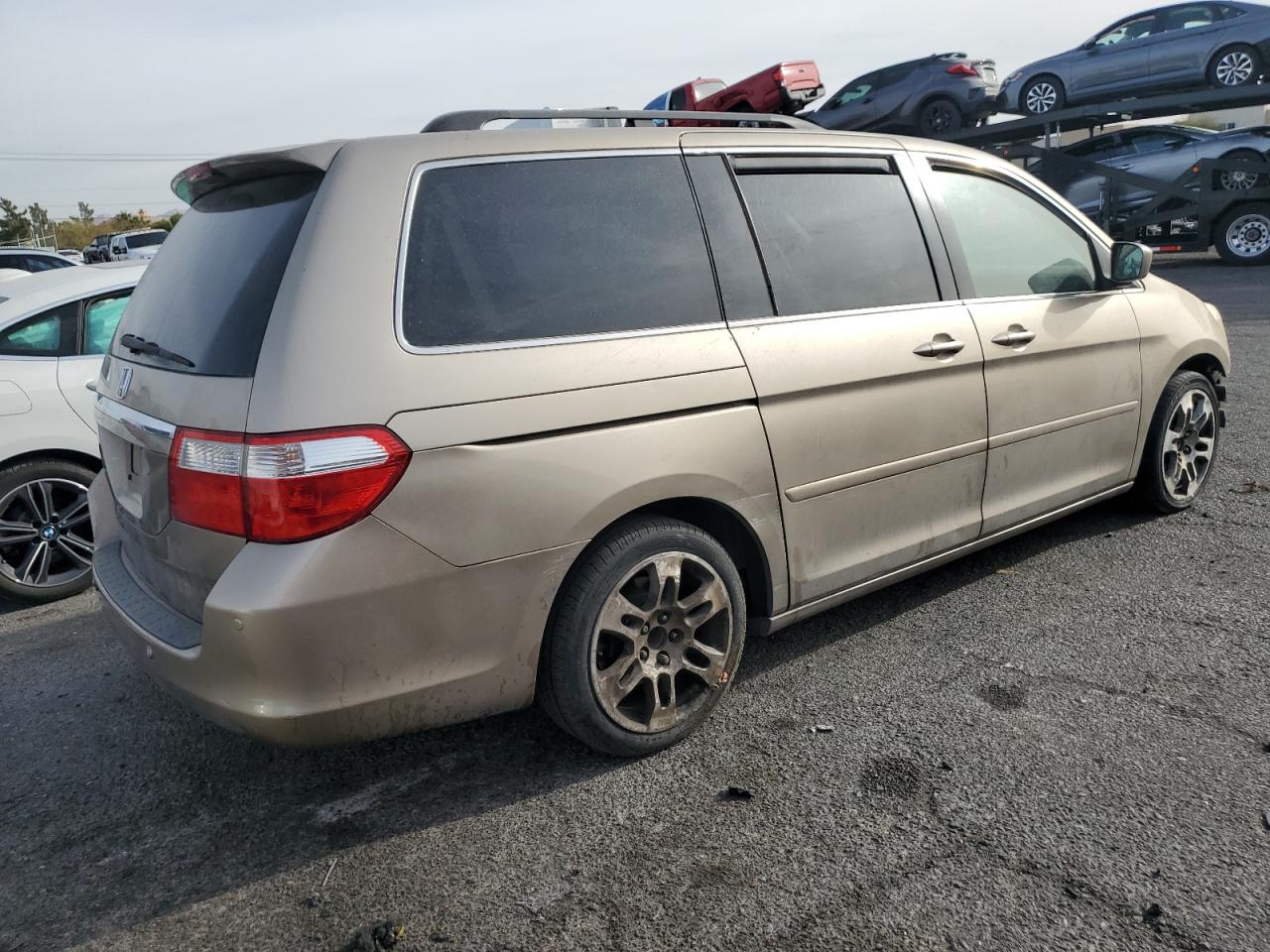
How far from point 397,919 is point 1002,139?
16.9 m

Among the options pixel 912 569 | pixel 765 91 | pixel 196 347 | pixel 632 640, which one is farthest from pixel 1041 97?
pixel 196 347

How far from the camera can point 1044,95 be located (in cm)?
1617

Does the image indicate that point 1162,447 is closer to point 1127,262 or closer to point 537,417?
point 1127,262

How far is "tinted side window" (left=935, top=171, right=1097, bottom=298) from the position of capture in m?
3.96

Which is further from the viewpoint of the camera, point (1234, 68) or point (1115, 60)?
point (1115, 60)

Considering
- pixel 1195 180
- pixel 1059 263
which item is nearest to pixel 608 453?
pixel 1059 263

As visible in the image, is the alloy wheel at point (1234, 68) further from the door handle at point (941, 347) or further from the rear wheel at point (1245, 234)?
the door handle at point (941, 347)

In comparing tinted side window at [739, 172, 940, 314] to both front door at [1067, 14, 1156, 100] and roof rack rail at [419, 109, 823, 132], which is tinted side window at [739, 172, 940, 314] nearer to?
roof rack rail at [419, 109, 823, 132]

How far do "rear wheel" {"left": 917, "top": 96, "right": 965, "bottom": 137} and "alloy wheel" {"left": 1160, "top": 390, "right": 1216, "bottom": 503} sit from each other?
41.2 ft

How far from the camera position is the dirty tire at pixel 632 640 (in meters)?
2.83

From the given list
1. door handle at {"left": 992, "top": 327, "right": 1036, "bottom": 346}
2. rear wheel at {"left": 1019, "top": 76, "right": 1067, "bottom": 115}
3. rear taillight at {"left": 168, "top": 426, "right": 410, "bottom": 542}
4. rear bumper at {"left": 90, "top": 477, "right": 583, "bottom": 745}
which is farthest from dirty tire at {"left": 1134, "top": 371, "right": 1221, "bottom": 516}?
rear wheel at {"left": 1019, "top": 76, "right": 1067, "bottom": 115}

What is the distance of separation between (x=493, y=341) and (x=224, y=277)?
795 mm

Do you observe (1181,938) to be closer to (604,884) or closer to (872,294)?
(604,884)

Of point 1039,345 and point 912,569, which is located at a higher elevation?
point 1039,345
